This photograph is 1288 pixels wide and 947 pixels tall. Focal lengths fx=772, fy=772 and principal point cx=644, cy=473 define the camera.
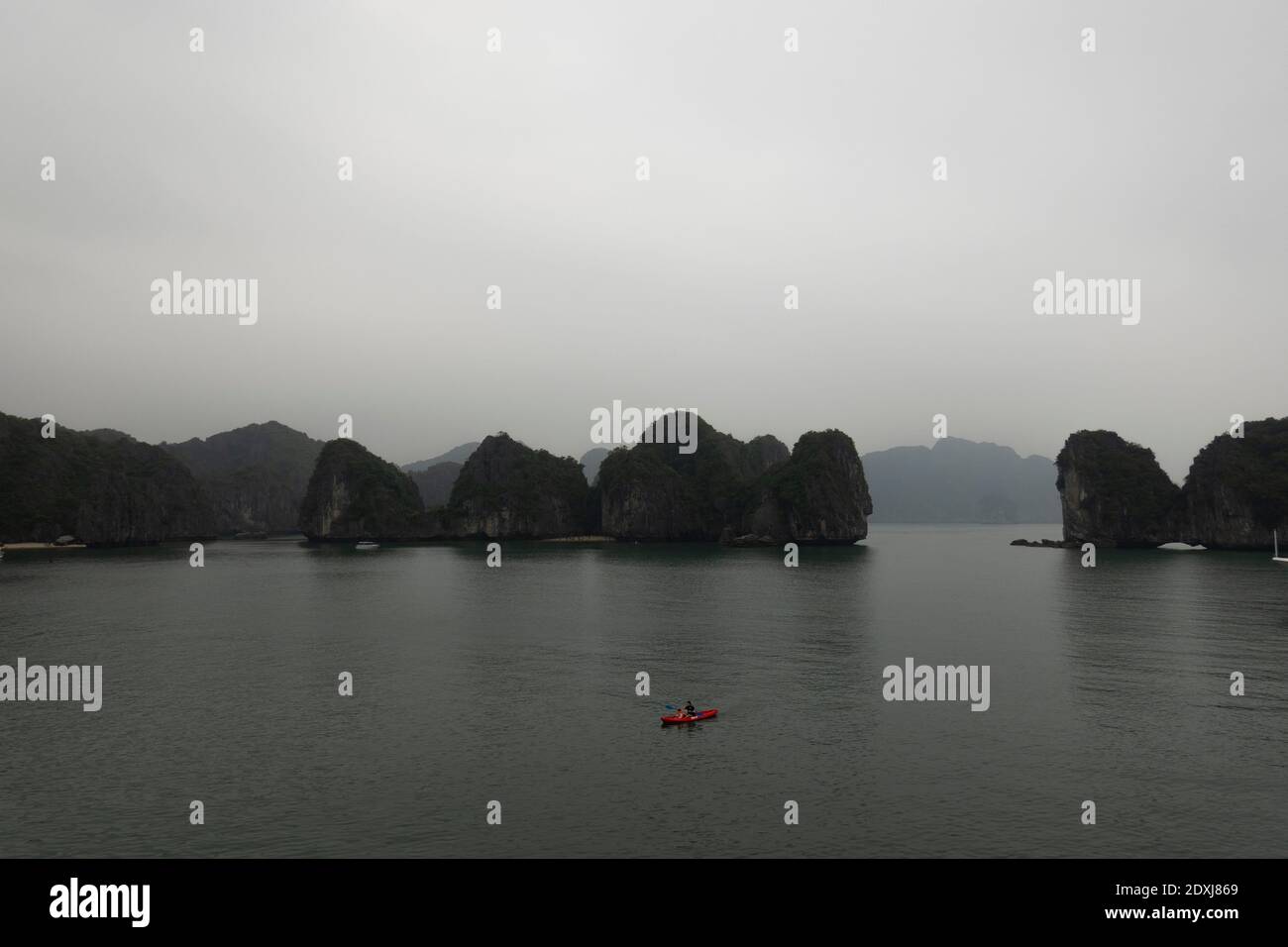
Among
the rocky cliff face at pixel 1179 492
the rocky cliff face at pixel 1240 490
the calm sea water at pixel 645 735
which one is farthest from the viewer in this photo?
the rocky cliff face at pixel 1179 492

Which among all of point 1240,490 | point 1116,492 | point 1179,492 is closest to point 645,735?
point 1240,490

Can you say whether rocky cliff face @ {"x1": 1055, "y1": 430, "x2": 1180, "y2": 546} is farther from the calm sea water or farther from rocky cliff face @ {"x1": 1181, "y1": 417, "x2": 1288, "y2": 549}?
the calm sea water

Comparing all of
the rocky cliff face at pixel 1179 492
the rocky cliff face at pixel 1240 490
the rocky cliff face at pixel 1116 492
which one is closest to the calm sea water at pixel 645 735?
the rocky cliff face at pixel 1240 490

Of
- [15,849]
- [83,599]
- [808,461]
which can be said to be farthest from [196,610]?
[808,461]

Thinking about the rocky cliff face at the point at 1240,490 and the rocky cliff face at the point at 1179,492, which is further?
the rocky cliff face at the point at 1179,492

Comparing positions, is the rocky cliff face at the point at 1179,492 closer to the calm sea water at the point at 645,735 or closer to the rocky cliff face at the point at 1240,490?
the rocky cliff face at the point at 1240,490
